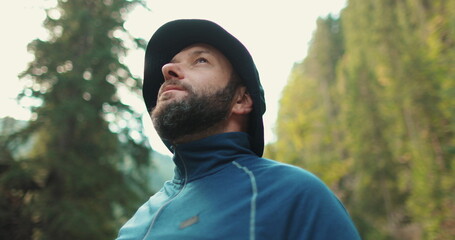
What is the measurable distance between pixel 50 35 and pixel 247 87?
961 centimetres

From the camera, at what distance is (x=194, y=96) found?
1508mm

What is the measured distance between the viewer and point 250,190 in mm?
1146

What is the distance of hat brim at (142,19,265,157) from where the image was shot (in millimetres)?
1608

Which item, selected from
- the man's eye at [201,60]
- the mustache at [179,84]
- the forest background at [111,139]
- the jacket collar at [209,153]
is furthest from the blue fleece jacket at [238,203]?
the forest background at [111,139]

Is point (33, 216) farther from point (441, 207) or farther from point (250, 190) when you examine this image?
point (441, 207)

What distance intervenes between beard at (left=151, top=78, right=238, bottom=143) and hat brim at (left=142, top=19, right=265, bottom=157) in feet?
0.44

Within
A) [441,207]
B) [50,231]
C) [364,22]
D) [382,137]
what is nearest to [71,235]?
[50,231]

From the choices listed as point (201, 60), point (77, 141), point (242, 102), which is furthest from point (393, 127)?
point (201, 60)

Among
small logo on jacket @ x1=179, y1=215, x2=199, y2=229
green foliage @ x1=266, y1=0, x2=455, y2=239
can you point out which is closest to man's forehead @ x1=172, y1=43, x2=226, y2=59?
small logo on jacket @ x1=179, y1=215, x2=199, y2=229

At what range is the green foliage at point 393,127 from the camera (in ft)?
39.2

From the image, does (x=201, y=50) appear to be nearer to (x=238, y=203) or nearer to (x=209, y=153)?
(x=209, y=153)

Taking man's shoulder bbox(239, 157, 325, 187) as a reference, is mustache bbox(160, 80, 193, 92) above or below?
above

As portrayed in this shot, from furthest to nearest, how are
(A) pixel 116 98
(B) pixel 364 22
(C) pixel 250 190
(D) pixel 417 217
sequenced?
(B) pixel 364 22
(D) pixel 417 217
(A) pixel 116 98
(C) pixel 250 190

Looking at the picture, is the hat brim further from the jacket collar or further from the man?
the jacket collar
